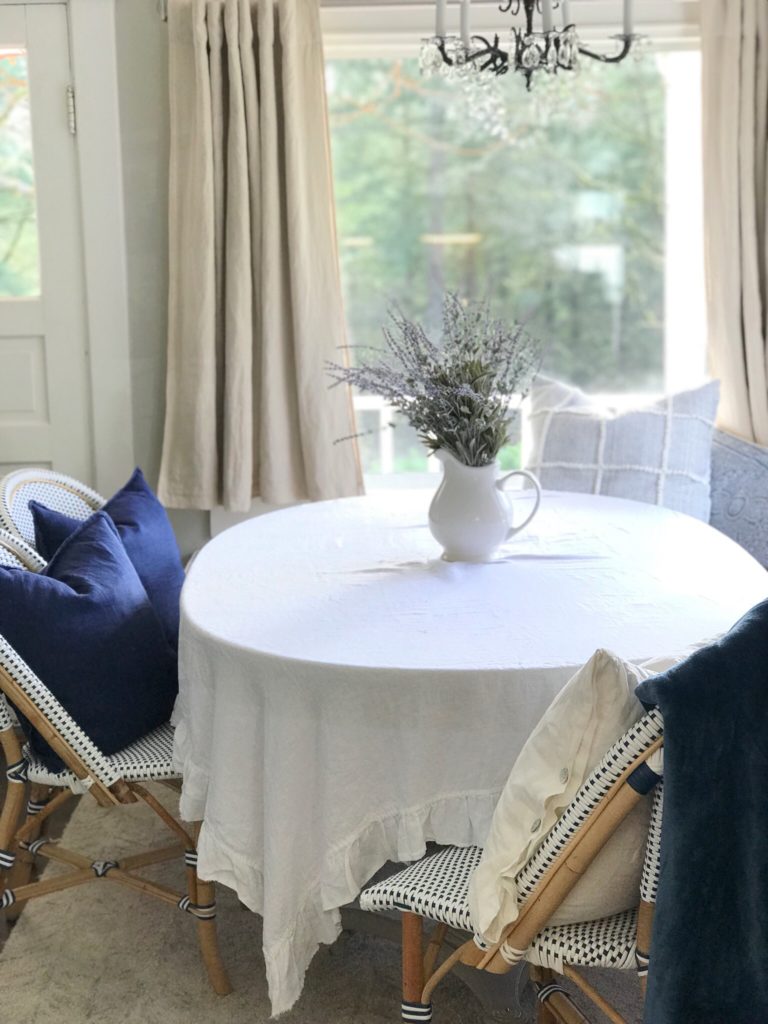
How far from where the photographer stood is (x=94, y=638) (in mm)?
2086

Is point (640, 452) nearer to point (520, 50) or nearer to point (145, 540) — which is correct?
point (520, 50)

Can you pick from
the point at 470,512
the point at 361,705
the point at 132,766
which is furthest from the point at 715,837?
the point at 132,766

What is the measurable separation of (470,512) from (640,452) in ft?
3.84

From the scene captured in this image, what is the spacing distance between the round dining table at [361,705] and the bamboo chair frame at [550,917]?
0.14 metres

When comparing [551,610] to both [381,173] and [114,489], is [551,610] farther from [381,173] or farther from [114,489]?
[381,173]

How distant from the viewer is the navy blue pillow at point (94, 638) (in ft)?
6.70

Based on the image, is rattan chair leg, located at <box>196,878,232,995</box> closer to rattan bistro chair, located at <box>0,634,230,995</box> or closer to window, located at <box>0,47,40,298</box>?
rattan bistro chair, located at <box>0,634,230,995</box>

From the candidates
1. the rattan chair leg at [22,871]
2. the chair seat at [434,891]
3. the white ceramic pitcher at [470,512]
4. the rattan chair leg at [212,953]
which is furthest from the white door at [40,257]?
the chair seat at [434,891]

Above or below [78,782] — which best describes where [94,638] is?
above

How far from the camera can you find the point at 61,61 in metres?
3.47

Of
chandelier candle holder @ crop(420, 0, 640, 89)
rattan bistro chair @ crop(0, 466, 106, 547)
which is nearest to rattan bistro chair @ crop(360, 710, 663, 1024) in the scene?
rattan bistro chair @ crop(0, 466, 106, 547)

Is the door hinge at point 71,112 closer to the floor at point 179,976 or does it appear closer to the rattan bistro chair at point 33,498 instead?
the rattan bistro chair at point 33,498

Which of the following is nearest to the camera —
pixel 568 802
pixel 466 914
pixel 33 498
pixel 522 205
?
pixel 568 802

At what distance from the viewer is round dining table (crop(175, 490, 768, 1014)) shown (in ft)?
5.55
